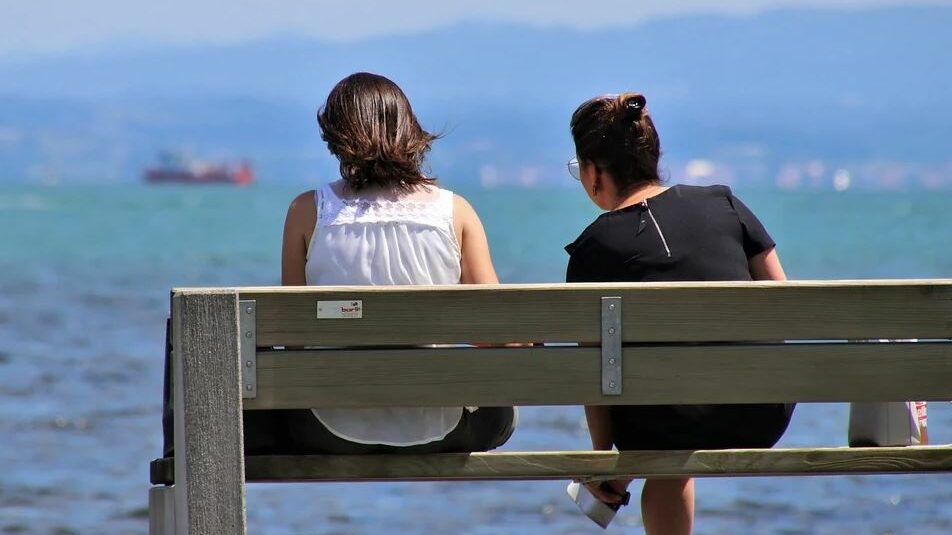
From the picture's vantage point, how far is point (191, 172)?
138m

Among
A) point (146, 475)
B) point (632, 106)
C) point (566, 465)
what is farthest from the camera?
point (146, 475)

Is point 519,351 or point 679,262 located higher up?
point 679,262

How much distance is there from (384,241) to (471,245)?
203 millimetres

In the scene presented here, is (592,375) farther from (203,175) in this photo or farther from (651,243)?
(203,175)

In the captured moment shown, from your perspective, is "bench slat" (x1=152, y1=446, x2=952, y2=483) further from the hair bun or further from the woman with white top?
the hair bun

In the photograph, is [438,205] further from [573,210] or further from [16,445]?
[573,210]

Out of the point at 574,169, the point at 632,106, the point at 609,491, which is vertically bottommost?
the point at 609,491

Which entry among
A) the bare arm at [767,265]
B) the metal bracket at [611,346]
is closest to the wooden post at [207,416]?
the metal bracket at [611,346]

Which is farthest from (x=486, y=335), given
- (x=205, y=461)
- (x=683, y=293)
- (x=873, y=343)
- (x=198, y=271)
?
(x=198, y=271)

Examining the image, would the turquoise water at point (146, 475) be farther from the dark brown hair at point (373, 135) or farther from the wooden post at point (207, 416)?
the wooden post at point (207, 416)

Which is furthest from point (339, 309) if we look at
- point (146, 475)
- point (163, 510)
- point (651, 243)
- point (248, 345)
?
point (146, 475)

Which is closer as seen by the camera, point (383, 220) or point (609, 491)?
point (383, 220)

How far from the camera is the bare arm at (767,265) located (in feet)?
11.8

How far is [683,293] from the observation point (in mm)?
3055
